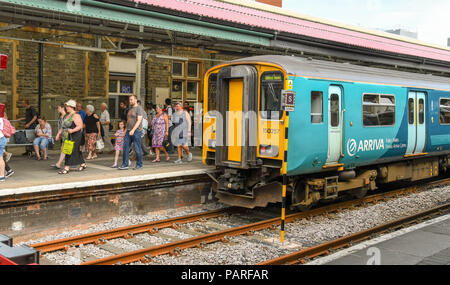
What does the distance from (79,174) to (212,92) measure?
10.6 feet

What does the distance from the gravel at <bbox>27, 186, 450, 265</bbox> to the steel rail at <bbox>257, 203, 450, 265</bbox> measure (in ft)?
1.37

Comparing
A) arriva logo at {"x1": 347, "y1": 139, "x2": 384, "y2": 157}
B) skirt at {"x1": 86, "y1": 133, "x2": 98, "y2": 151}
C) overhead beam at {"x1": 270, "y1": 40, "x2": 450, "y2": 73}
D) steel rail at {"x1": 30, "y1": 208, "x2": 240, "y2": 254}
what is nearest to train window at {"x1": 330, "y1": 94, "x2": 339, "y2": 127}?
arriva logo at {"x1": 347, "y1": 139, "x2": 384, "y2": 157}

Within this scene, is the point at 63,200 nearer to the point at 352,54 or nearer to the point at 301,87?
the point at 301,87

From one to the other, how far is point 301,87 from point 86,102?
31.8 ft

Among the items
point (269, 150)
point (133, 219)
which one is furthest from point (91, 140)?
point (269, 150)

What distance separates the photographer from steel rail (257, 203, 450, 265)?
6910 millimetres

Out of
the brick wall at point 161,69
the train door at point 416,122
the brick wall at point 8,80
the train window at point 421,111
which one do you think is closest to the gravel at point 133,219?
the train door at point 416,122

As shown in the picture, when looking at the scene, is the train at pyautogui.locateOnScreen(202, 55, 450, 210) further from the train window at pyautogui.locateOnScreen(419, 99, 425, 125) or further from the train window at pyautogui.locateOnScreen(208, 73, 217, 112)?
the train window at pyautogui.locateOnScreen(419, 99, 425, 125)

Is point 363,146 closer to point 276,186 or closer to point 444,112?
point 276,186

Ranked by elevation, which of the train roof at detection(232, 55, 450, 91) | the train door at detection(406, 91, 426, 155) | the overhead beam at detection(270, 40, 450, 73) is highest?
the overhead beam at detection(270, 40, 450, 73)

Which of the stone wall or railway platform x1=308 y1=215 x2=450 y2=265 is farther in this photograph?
the stone wall

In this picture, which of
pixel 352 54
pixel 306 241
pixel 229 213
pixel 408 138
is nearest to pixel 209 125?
pixel 229 213

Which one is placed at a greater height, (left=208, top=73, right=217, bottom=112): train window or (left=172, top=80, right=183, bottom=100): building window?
(left=172, top=80, right=183, bottom=100): building window

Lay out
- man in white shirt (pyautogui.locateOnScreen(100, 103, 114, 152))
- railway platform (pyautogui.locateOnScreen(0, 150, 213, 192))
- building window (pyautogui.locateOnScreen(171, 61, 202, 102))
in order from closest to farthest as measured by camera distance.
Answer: railway platform (pyautogui.locateOnScreen(0, 150, 213, 192))
man in white shirt (pyautogui.locateOnScreen(100, 103, 114, 152))
building window (pyautogui.locateOnScreen(171, 61, 202, 102))
